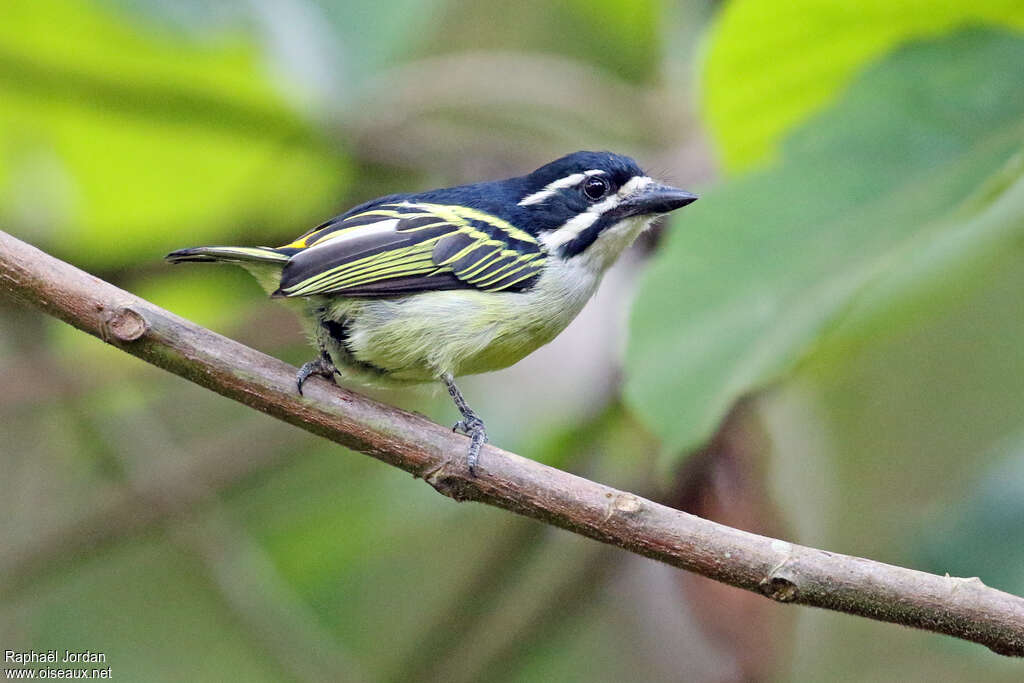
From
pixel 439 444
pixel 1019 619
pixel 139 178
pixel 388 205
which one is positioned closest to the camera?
pixel 1019 619

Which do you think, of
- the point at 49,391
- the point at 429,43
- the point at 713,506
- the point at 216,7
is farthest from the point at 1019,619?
the point at 429,43

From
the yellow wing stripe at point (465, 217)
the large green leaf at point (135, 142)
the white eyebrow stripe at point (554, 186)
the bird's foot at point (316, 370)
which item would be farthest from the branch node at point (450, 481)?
the large green leaf at point (135, 142)

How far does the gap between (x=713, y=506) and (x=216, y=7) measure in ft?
7.58

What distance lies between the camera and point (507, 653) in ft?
14.0

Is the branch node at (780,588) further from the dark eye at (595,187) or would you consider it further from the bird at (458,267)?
the dark eye at (595,187)

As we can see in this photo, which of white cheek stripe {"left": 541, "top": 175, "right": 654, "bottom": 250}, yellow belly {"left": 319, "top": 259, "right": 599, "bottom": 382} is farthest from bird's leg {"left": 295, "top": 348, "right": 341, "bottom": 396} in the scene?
white cheek stripe {"left": 541, "top": 175, "right": 654, "bottom": 250}

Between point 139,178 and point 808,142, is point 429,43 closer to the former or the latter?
point 139,178

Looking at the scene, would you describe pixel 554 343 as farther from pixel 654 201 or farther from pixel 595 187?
pixel 654 201

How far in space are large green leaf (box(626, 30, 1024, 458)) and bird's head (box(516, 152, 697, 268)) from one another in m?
0.83

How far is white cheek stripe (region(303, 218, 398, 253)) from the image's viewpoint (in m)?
3.33

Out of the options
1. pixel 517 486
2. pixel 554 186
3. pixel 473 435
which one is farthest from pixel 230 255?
pixel 554 186

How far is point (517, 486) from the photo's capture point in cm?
254

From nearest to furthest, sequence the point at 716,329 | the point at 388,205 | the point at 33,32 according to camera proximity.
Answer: the point at 716,329, the point at 388,205, the point at 33,32

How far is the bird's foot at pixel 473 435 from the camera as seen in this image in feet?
8.41
